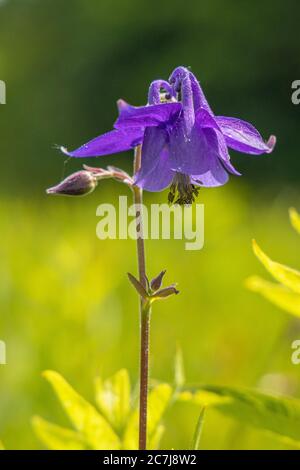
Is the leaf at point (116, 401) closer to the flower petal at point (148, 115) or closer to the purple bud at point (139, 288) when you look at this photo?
the purple bud at point (139, 288)

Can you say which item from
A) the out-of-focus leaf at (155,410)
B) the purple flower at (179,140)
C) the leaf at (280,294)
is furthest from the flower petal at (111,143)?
the out-of-focus leaf at (155,410)

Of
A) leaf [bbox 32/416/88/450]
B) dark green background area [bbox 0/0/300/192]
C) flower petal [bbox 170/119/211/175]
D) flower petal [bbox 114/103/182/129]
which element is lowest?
leaf [bbox 32/416/88/450]

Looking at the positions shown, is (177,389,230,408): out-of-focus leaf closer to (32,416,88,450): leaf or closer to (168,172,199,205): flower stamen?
(32,416,88,450): leaf

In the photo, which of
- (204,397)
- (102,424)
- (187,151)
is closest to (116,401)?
(102,424)

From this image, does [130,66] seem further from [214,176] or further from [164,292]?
[164,292]

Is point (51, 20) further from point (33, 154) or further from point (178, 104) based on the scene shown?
point (178, 104)

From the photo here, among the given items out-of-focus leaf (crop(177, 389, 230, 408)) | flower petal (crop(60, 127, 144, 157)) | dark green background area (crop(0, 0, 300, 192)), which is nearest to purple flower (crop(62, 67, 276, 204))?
flower petal (crop(60, 127, 144, 157))
